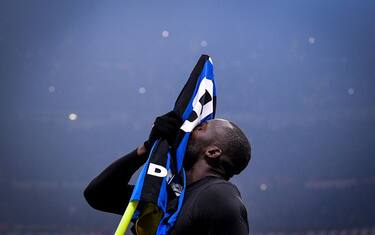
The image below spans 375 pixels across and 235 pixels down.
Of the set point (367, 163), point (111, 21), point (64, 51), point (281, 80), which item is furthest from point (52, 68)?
point (367, 163)

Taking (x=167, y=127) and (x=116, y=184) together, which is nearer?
(x=167, y=127)

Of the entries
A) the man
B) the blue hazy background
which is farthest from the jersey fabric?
the blue hazy background

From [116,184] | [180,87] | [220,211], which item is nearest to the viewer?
[220,211]

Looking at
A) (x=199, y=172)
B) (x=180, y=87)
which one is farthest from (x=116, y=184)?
(x=180, y=87)

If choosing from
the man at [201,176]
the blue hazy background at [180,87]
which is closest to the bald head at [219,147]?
the man at [201,176]

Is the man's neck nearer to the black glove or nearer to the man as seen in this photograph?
the man

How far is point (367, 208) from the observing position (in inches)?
304

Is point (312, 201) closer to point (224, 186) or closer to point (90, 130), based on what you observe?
point (90, 130)

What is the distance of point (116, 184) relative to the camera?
51.7 inches

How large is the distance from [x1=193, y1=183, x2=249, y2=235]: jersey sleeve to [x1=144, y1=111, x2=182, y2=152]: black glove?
5.6 inches

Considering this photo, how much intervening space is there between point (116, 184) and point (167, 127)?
8.9 inches

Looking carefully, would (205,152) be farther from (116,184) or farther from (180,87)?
(180,87)

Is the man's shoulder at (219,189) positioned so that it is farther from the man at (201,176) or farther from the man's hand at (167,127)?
the man's hand at (167,127)

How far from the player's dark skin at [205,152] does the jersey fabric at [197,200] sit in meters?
0.02
